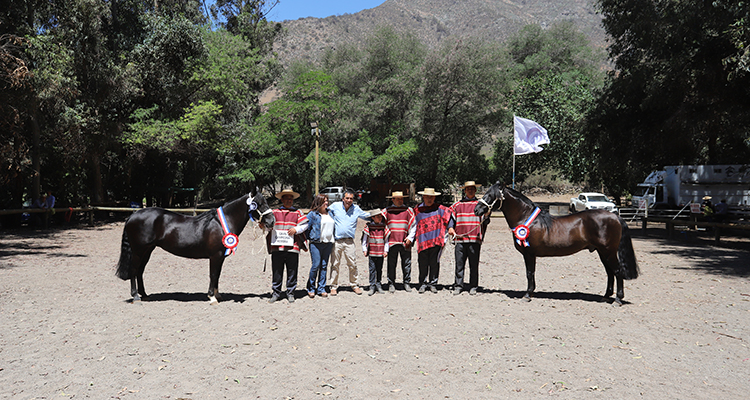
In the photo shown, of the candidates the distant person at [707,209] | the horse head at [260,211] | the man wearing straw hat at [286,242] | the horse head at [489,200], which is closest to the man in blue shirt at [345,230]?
the man wearing straw hat at [286,242]

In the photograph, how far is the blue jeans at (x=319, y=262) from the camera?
7805 mm

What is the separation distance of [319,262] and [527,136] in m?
15.6

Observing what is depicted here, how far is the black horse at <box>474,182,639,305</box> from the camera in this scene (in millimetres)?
7516

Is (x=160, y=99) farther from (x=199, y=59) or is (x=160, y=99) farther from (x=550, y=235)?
(x=550, y=235)

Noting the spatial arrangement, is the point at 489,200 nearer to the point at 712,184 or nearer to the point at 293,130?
the point at 712,184

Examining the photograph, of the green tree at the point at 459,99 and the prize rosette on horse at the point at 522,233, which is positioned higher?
the green tree at the point at 459,99

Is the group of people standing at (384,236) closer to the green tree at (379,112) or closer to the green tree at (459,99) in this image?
the green tree at (379,112)

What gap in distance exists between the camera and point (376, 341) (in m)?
5.71

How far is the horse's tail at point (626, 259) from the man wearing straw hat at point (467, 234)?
2154 mm

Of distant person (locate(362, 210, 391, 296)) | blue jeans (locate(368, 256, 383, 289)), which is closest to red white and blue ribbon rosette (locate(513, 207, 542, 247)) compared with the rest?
distant person (locate(362, 210, 391, 296))

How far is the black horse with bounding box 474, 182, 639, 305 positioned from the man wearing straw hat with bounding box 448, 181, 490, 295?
0.18m

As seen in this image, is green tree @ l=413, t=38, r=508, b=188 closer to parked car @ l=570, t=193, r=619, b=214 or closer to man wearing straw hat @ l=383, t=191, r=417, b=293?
parked car @ l=570, t=193, r=619, b=214

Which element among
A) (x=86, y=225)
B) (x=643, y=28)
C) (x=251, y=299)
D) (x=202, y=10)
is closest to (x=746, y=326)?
(x=251, y=299)

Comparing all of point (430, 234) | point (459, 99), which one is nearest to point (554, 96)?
point (459, 99)
